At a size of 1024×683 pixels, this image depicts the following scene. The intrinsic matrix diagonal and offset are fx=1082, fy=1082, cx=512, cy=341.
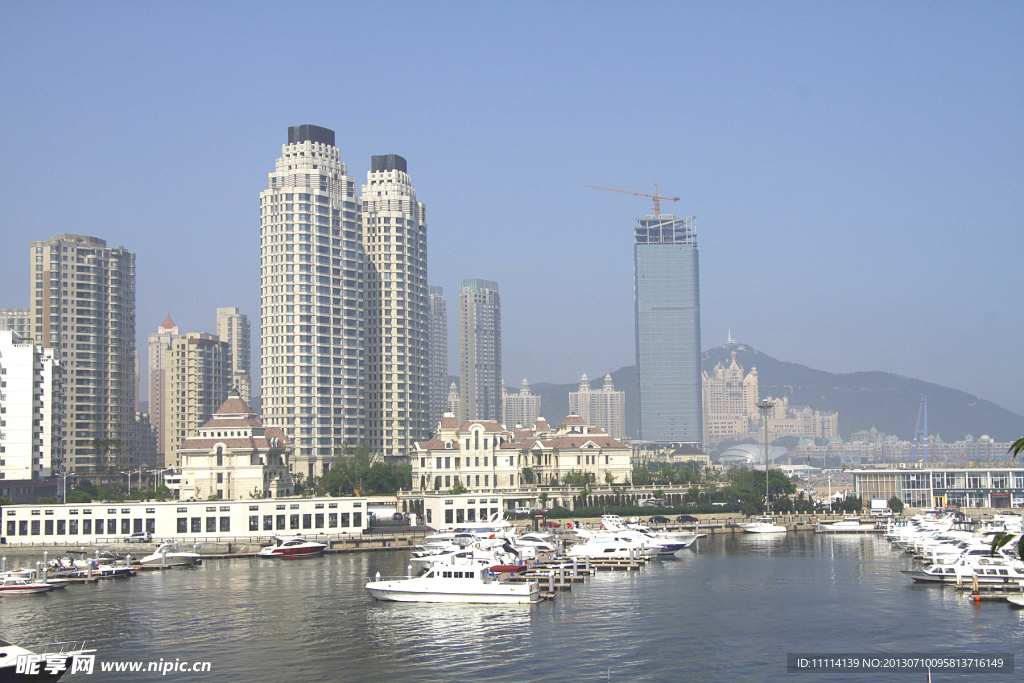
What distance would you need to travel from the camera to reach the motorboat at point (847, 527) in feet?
444

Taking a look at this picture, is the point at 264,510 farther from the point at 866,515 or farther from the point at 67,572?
Result: the point at 866,515

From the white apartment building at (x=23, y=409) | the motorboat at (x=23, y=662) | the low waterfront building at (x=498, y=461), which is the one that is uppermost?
the white apartment building at (x=23, y=409)

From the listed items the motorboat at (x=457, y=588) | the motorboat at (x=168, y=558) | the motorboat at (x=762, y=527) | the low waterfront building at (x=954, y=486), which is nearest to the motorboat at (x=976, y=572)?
the motorboat at (x=457, y=588)

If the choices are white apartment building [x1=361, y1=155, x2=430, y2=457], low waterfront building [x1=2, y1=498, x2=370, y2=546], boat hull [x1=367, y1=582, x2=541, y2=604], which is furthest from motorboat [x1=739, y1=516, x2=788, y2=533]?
white apartment building [x1=361, y1=155, x2=430, y2=457]

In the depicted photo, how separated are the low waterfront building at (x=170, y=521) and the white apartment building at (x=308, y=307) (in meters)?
57.2

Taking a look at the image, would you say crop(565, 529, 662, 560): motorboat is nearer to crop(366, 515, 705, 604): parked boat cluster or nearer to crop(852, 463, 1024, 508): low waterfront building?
crop(366, 515, 705, 604): parked boat cluster

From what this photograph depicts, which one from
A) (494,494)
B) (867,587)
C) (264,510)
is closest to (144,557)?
(264,510)

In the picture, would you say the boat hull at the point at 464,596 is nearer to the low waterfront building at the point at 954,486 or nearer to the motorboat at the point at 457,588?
the motorboat at the point at 457,588

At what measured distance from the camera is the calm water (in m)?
52.2

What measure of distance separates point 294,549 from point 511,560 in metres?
31.2

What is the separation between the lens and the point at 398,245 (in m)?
194

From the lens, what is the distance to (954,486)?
523ft

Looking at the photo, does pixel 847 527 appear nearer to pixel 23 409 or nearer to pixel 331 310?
pixel 331 310

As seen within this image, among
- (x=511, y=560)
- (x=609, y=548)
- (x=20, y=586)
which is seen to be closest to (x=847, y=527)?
(x=609, y=548)
